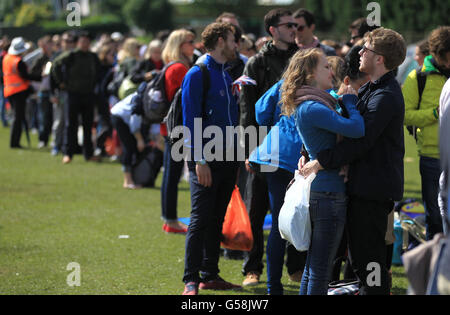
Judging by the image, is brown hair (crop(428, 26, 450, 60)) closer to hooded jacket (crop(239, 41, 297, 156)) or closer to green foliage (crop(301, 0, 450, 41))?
hooded jacket (crop(239, 41, 297, 156))

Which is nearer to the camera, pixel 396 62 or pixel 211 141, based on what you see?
pixel 396 62

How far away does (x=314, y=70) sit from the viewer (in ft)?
14.6

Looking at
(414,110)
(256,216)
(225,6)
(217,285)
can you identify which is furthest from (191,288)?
(225,6)

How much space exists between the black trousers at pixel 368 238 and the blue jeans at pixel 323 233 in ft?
0.23

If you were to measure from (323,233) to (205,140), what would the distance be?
1.60 metres

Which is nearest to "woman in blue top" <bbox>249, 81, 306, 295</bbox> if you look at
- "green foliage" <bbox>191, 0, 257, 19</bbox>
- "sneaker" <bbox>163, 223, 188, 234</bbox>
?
"sneaker" <bbox>163, 223, 188, 234</bbox>

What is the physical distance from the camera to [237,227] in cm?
618

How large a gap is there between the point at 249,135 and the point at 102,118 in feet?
27.2

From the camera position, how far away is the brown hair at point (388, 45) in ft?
14.0

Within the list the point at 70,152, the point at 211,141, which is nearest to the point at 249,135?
the point at 211,141

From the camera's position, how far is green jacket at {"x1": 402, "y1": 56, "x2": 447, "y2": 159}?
19.1ft

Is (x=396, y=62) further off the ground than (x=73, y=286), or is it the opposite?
(x=396, y=62)

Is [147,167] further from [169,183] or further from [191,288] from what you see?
[191,288]
